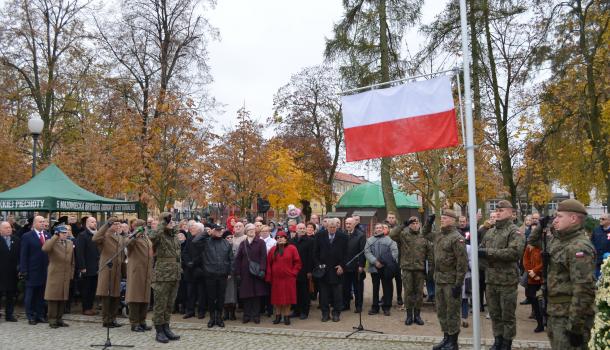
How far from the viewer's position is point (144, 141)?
18.3 meters

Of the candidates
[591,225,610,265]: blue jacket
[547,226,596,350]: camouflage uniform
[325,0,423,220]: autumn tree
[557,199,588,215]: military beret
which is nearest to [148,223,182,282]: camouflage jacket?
[547,226,596,350]: camouflage uniform

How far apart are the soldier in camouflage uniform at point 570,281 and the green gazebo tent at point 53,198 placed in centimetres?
1043

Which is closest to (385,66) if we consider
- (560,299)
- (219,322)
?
(219,322)

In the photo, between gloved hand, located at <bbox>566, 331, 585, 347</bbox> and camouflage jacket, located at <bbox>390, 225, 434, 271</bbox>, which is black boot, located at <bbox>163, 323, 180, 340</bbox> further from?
gloved hand, located at <bbox>566, 331, 585, 347</bbox>

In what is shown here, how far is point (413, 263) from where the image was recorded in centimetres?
974

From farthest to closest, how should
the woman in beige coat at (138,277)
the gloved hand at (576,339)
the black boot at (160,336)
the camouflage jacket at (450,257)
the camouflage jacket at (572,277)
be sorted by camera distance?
the woman in beige coat at (138,277), the black boot at (160,336), the camouflage jacket at (450,257), the gloved hand at (576,339), the camouflage jacket at (572,277)

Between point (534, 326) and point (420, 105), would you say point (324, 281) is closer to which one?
point (534, 326)

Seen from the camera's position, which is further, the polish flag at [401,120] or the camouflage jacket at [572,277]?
the polish flag at [401,120]

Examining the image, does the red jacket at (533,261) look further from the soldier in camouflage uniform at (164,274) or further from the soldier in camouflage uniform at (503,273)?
the soldier in camouflage uniform at (164,274)

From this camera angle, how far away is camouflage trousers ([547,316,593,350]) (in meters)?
5.24

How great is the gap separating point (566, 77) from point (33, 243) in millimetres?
19834

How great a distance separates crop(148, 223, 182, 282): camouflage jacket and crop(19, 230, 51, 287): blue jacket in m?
2.98

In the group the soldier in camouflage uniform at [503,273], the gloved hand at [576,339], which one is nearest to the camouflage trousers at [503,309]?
the soldier in camouflage uniform at [503,273]

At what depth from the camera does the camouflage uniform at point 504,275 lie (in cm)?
707
